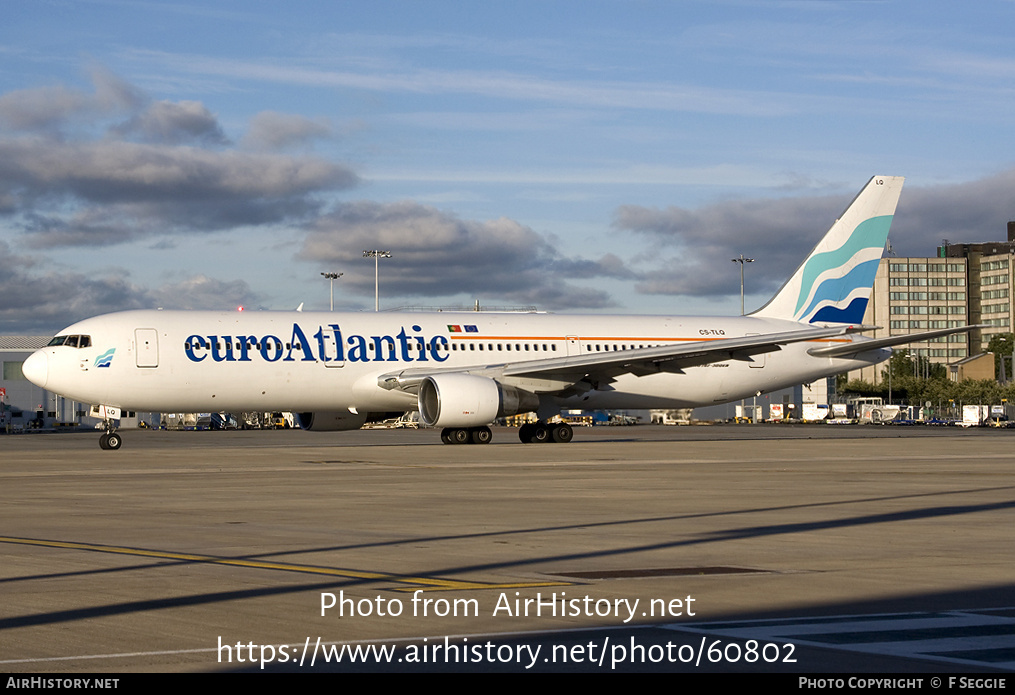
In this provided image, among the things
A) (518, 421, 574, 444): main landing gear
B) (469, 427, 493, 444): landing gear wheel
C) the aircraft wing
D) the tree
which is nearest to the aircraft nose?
the aircraft wing

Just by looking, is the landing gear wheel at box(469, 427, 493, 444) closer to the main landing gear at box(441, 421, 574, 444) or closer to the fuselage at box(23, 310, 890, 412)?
the main landing gear at box(441, 421, 574, 444)

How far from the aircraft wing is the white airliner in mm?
59

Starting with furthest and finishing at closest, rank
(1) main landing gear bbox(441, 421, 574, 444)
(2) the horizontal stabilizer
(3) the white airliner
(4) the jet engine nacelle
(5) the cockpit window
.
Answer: (2) the horizontal stabilizer, (1) main landing gear bbox(441, 421, 574, 444), (4) the jet engine nacelle, (3) the white airliner, (5) the cockpit window

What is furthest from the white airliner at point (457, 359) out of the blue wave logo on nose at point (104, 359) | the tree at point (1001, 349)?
the tree at point (1001, 349)

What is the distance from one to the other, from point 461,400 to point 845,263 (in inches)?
735

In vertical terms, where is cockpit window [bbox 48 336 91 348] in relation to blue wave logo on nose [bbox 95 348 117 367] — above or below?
above

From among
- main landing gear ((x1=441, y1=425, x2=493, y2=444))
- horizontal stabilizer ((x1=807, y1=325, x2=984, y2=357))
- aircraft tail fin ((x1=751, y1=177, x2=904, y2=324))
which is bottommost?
main landing gear ((x1=441, y1=425, x2=493, y2=444))

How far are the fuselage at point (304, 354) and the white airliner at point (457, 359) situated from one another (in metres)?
0.04

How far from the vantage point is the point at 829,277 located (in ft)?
155

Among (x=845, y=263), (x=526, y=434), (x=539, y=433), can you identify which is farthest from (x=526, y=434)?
(x=845, y=263)

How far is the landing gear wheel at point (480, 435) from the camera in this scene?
136ft

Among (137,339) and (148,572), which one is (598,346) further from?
(148,572)

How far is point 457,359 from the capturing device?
40.3 m

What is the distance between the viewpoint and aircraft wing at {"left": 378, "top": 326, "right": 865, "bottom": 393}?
38500mm
